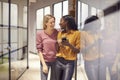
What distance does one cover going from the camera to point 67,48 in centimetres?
295

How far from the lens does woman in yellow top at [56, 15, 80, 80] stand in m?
2.93

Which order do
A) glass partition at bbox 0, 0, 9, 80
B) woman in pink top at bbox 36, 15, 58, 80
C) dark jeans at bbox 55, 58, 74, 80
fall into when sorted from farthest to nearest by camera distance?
1. glass partition at bbox 0, 0, 9, 80
2. woman in pink top at bbox 36, 15, 58, 80
3. dark jeans at bbox 55, 58, 74, 80

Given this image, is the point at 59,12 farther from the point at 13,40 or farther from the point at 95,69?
the point at 95,69

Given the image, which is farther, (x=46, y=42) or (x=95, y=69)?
(x=46, y=42)

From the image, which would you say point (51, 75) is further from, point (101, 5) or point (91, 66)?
point (101, 5)

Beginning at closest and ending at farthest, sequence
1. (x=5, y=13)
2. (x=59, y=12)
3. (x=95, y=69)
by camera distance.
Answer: (x=95, y=69), (x=5, y=13), (x=59, y=12)

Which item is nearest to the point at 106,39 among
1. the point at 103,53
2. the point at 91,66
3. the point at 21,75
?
the point at 103,53

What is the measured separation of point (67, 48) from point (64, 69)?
27cm

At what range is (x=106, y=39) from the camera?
179 cm

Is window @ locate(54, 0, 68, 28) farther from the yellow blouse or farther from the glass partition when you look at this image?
the glass partition

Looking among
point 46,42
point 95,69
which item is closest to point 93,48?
point 95,69

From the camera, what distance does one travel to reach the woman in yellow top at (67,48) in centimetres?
293

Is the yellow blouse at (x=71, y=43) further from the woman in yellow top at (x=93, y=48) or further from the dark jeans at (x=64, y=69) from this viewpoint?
the woman in yellow top at (x=93, y=48)

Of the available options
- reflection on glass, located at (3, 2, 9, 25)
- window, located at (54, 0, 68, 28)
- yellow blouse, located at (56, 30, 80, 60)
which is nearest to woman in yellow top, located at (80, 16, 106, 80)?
yellow blouse, located at (56, 30, 80, 60)
